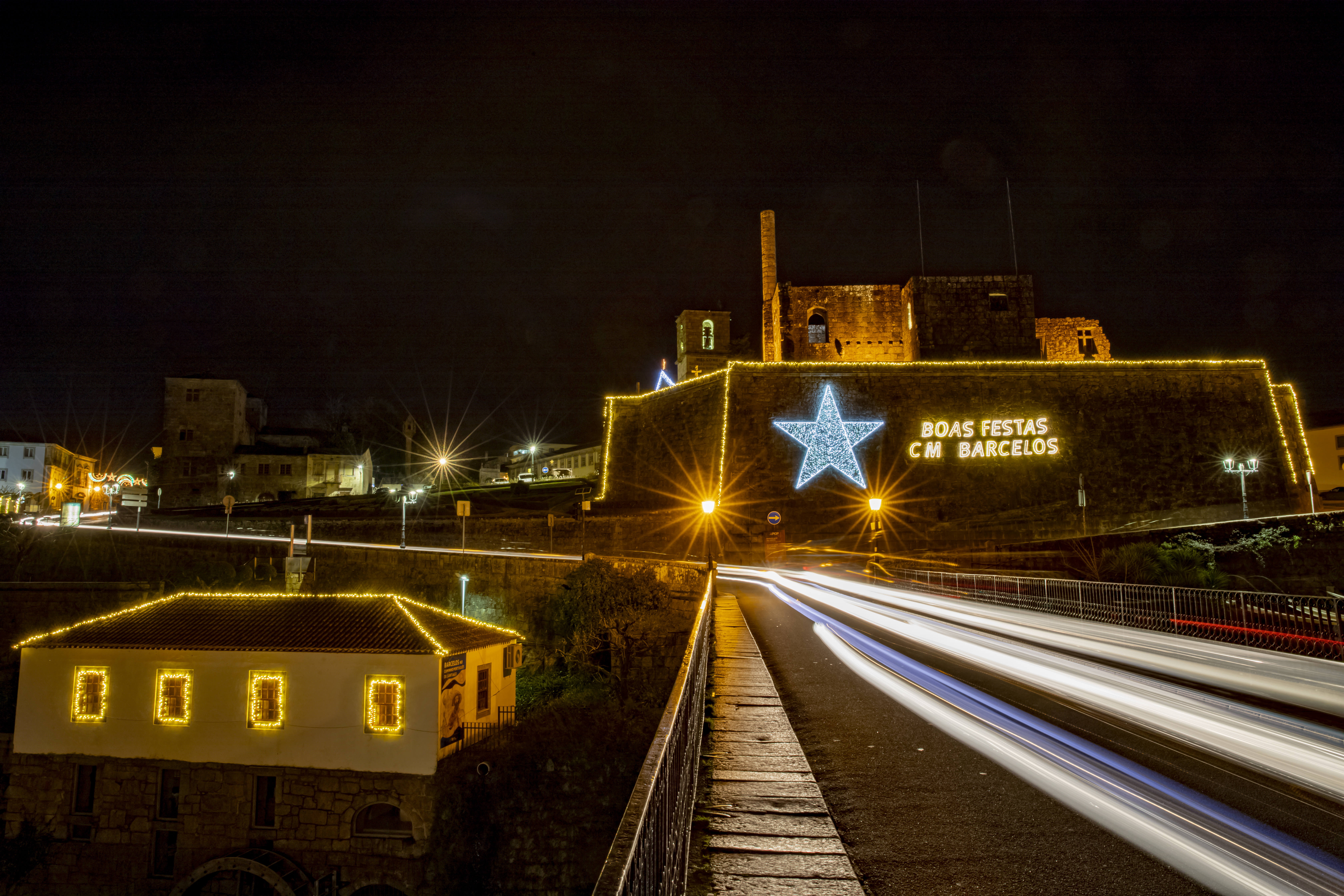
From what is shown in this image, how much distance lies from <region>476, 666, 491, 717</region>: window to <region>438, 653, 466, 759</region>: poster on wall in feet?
3.04

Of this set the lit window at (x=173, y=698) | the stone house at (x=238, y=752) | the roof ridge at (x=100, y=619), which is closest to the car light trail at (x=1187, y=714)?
the stone house at (x=238, y=752)

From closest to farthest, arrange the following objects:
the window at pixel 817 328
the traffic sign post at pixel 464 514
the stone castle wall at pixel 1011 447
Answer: the traffic sign post at pixel 464 514 → the stone castle wall at pixel 1011 447 → the window at pixel 817 328

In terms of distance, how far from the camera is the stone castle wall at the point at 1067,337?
47.8 metres

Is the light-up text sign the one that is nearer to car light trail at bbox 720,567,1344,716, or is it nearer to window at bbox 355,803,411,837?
car light trail at bbox 720,567,1344,716

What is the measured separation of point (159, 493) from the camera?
5612 cm

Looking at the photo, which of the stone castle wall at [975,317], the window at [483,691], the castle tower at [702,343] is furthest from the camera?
the castle tower at [702,343]

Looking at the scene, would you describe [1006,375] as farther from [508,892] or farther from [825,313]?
[508,892]

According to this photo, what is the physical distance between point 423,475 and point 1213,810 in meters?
77.1

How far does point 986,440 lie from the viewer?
118 ft

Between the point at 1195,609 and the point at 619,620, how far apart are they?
15.3 m

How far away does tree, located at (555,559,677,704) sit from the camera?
23500mm

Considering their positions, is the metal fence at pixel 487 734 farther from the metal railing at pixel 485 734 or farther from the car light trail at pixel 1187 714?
the car light trail at pixel 1187 714

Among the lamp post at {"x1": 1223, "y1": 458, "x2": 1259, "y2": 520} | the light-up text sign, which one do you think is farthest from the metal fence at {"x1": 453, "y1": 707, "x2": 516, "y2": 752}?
the lamp post at {"x1": 1223, "y1": 458, "x2": 1259, "y2": 520}

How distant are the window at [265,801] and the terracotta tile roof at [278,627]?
3.12 m
